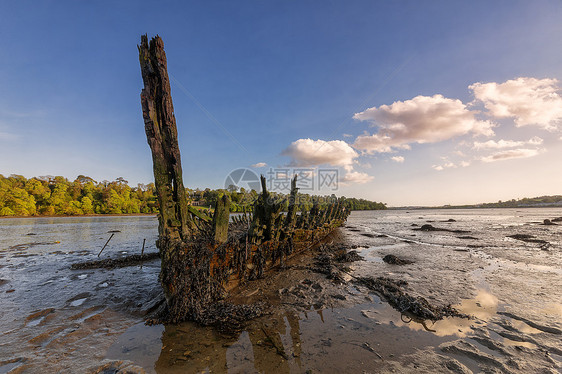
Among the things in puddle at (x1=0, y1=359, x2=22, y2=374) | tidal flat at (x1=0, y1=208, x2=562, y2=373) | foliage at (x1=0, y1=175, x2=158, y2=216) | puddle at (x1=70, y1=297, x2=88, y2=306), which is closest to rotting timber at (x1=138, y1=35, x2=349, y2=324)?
tidal flat at (x1=0, y1=208, x2=562, y2=373)

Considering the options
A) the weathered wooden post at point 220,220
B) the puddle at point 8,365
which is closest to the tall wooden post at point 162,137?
the weathered wooden post at point 220,220

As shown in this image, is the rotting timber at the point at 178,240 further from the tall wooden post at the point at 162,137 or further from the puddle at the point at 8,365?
the puddle at the point at 8,365

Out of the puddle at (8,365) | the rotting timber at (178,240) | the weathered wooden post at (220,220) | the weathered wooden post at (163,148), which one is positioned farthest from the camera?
the weathered wooden post at (220,220)

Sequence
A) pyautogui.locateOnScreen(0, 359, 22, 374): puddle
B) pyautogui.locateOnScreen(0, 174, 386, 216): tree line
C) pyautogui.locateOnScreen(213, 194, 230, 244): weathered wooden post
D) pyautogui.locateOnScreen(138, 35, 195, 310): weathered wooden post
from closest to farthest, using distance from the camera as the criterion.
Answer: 1. pyautogui.locateOnScreen(0, 359, 22, 374): puddle
2. pyautogui.locateOnScreen(138, 35, 195, 310): weathered wooden post
3. pyautogui.locateOnScreen(213, 194, 230, 244): weathered wooden post
4. pyautogui.locateOnScreen(0, 174, 386, 216): tree line

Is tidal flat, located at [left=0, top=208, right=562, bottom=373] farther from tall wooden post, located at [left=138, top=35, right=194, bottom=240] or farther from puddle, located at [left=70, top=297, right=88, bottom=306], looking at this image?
tall wooden post, located at [left=138, top=35, right=194, bottom=240]

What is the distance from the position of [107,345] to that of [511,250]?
64.3ft

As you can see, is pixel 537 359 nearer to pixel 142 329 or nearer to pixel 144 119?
pixel 142 329

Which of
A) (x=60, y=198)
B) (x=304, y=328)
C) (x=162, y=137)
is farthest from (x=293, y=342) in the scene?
(x=60, y=198)

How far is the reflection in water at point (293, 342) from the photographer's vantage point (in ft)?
11.6

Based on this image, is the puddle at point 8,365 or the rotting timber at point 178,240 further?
the rotting timber at point 178,240

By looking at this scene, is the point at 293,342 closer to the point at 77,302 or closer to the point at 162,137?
the point at 162,137

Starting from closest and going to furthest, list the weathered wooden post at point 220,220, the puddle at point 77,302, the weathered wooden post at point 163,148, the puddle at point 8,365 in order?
the puddle at point 8,365 < the weathered wooden post at point 163,148 < the weathered wooden post at point 220,220 < the puddle at point 77,302

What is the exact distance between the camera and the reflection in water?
3.54 metres

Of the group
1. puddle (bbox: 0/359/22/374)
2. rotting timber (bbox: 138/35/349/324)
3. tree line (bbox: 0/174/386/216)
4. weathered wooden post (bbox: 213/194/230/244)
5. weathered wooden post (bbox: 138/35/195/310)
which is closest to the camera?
puddle (bbox: 0/359/22/374)
